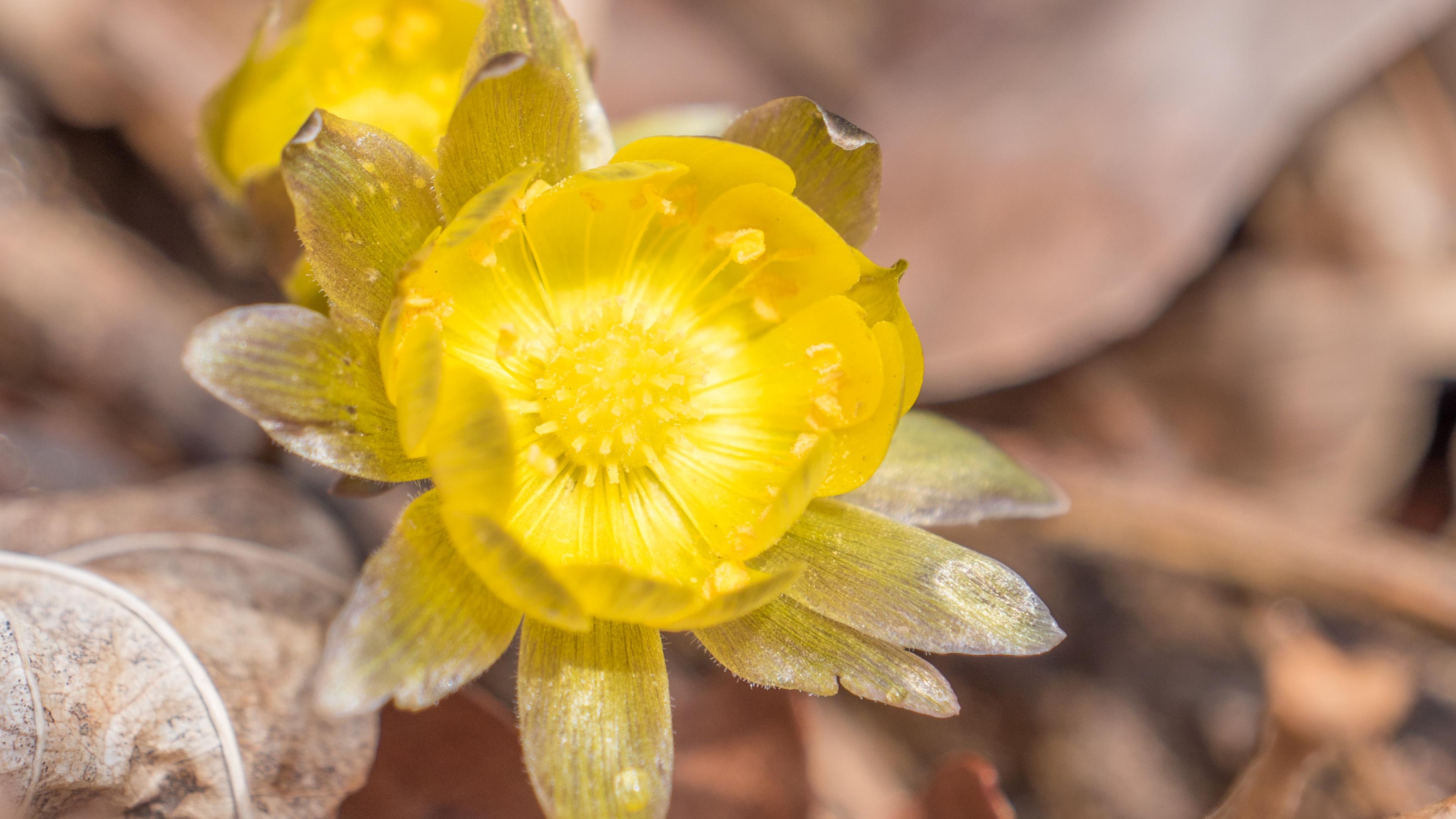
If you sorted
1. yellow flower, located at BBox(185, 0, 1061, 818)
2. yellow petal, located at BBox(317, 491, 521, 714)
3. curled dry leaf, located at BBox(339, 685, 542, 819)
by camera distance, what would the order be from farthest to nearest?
curled dry leaf, located at BBox(339, 685, 542, 819)
yellow flower, located at BBox(185, 0, 1061, 818)
yellow petal, located at BBox(317, 491, 521, 714)

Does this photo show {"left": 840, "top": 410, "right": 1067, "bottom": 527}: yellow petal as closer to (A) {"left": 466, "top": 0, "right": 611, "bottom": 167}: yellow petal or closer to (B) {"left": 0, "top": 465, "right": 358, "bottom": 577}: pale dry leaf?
(A) {"left": 466, "top": 0, "right": 611, "bottom": 167}: yellow petal

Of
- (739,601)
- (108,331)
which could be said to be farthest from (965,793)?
(108,331)

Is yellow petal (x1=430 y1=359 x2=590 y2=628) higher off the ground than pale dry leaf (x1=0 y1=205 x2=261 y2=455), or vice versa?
pale dry leaf (x1=0 y1=205 x2=261 y2=455)

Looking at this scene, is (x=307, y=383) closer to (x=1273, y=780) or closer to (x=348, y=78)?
(x=348, y=78)

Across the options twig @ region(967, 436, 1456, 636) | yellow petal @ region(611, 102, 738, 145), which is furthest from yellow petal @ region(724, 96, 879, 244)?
twig @ region(967, 436, 1456, 636)

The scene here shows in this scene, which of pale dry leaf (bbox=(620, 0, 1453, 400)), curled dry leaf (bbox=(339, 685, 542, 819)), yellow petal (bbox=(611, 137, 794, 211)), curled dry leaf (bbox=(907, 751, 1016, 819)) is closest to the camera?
yellow petal (bbox=(611, 137, 794, 211))

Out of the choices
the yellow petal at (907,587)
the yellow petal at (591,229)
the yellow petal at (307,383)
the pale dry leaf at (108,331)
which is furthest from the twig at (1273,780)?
the pale dry leaf at (108,331)

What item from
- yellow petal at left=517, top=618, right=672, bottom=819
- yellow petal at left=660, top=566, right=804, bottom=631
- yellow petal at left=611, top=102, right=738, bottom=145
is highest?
yellow petal at left=611, top=102, right=738, bottom=145

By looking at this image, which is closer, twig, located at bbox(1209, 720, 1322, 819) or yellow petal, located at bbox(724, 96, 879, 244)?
yellow petal, located at bbox(724, 96, 879, 244)
